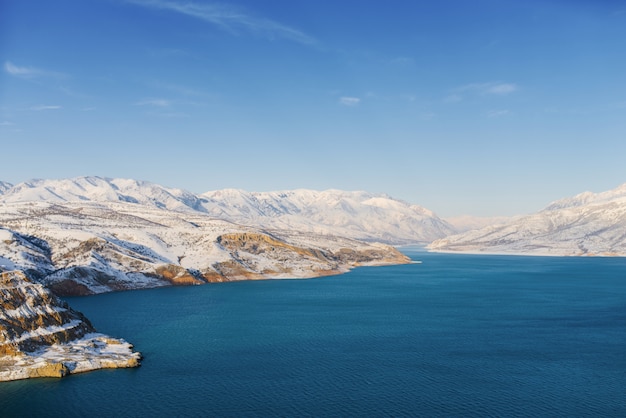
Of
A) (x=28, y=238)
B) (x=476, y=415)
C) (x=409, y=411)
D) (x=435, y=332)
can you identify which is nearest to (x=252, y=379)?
(x=409, y=411)

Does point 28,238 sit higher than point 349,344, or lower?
higher

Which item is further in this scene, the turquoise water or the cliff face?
the cliff face

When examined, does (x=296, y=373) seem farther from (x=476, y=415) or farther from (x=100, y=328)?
(x=100, y=328)

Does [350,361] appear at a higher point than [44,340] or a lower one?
lower

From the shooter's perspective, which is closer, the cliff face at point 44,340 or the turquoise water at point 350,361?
the turquoise water at point 350,361
